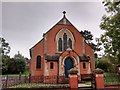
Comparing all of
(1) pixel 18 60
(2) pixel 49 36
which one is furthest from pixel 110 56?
(1) pixel 18 60

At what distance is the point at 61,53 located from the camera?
917 inches

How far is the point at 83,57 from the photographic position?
24609mm

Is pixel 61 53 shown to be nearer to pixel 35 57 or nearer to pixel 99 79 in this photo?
pixel 35 57

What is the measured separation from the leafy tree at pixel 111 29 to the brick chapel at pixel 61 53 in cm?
364

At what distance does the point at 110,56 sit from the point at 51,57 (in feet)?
23.5

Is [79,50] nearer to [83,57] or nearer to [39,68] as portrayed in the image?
[83,57]

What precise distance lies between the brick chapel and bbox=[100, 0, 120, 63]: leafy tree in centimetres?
364

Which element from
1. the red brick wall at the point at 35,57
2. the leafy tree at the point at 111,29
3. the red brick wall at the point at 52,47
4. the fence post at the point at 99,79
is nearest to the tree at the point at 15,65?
the red brick wall at the point at 35,57

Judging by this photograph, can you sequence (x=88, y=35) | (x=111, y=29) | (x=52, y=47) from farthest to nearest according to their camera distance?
A: (x=88, y=35)
(x=52, y=47)
(x=111, y=29)

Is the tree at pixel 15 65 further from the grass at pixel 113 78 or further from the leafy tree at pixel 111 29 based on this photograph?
the grass at pixel 113 78

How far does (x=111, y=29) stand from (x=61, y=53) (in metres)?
6.53

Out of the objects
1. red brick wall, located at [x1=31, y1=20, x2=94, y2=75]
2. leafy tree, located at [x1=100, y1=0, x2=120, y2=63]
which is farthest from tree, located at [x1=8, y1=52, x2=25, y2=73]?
leafy tree, located at [x1=100, y1=0, x2=120, y2=63]

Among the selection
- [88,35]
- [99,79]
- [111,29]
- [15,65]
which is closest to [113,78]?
[99,79]

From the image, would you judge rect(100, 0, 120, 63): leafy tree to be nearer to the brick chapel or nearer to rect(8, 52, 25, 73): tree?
the brick chapel
